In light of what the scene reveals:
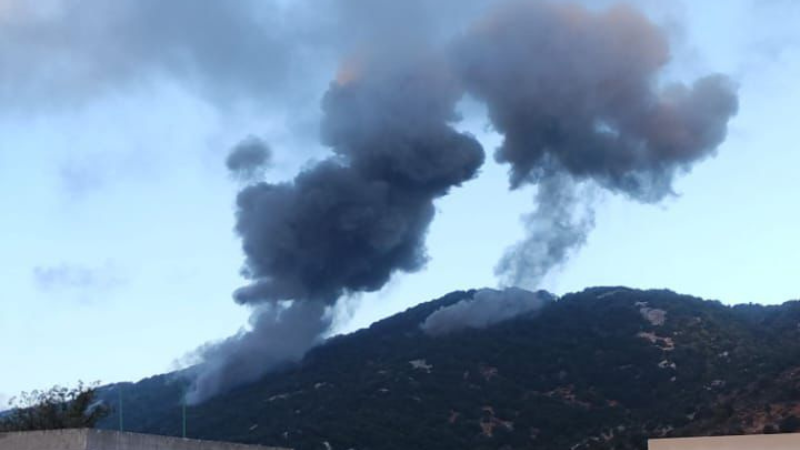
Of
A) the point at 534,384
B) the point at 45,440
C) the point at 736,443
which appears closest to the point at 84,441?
the point at 45,440

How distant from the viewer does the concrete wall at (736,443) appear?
1222 inches

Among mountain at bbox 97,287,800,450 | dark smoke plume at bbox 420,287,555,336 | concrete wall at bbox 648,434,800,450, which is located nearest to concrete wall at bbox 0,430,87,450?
concrete wall at bbox 648,434,800,450

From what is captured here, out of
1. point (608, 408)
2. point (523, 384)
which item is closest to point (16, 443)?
point (608, 408)

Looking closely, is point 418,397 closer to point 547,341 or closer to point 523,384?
point 523,384

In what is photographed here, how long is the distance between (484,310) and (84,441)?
10267 centimetres

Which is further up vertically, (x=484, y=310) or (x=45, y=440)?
(x=484, y=310)

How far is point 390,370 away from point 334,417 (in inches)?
616

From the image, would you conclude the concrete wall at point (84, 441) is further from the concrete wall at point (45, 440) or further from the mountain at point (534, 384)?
the mountain at point (534, 384)

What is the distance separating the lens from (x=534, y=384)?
106 metres

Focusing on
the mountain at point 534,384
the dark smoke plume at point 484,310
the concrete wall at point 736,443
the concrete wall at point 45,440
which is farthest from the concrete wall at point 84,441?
the dark smoke plume at point 484,310

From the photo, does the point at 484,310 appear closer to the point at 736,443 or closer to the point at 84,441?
the point at 736,443

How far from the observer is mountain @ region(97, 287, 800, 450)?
87375mm

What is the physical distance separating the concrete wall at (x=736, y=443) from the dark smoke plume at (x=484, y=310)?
90.5 meters

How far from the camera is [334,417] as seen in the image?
315 feet
